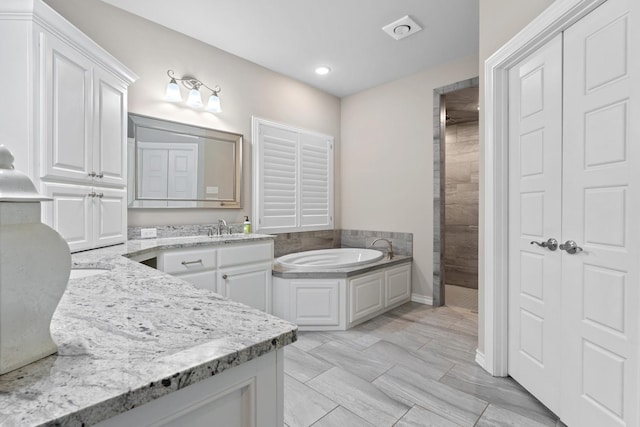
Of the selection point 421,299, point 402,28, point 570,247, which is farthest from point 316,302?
point 402,28

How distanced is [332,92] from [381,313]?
3012 mm

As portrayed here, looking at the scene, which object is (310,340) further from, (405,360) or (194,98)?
(194,98)

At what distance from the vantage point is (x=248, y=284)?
2.79 m

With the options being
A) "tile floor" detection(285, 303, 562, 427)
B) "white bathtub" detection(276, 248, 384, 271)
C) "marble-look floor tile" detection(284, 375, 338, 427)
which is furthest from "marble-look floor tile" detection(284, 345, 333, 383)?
"white bathtub" detection(276, 248, 384, 271)

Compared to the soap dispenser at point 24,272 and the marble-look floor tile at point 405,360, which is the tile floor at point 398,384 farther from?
the soap dispenser at point 24,272

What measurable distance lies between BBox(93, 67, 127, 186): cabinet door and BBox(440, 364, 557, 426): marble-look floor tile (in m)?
2.69

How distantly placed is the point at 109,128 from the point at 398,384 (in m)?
2.62

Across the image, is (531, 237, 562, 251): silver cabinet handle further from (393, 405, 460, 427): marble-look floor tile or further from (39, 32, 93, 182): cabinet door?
(39, 32, 93, 182): cabinet door

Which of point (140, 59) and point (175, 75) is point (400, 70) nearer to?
point (175, 75)

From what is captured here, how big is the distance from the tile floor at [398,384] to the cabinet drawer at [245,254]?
0.79m

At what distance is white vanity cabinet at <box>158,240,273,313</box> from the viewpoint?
7.73 ft

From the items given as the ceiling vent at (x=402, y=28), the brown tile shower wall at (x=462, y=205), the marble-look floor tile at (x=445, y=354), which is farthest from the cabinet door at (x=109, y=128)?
the brown tile shower wall at (x=462, y=205)

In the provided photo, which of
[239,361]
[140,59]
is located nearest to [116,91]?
[140,59]

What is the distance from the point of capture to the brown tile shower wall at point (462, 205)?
466 cm
